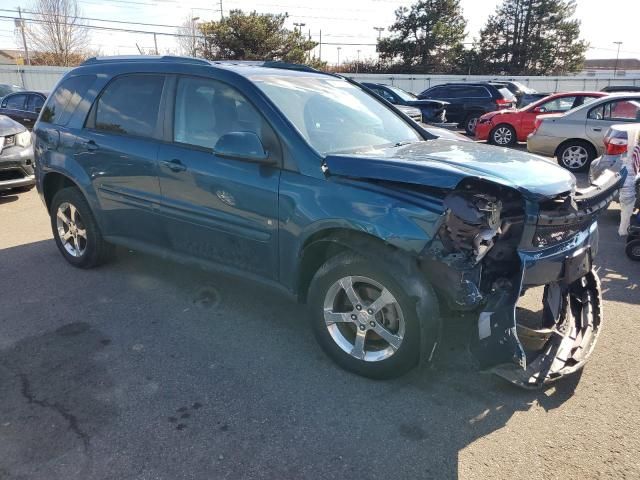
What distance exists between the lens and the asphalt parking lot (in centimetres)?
252

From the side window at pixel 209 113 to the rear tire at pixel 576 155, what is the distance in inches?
349

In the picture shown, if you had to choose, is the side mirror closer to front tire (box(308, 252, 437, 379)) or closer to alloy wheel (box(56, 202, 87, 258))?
front tire (box(308, 252, 437, 379))

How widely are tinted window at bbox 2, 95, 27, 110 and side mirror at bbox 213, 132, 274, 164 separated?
40.0 feet

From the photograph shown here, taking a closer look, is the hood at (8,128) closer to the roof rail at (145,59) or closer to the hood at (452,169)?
the roof rail at (145,59)

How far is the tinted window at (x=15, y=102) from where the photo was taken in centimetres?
1302

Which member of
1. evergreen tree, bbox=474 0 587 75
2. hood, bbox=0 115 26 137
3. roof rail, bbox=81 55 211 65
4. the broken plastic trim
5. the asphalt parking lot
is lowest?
the asphalt parking lot

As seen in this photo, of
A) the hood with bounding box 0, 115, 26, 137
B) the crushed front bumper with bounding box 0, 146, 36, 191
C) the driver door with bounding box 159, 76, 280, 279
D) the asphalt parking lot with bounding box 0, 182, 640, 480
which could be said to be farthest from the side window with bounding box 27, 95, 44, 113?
the driver door with bounding box 159, 76, 280, 279

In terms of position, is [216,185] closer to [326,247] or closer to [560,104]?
[326,247]

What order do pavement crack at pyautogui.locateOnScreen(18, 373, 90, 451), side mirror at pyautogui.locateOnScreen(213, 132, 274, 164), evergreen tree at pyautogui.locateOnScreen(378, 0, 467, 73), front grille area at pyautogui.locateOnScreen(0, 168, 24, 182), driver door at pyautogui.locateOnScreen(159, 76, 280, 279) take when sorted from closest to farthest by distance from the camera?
pavement crack at pyautogui.locateOnScreen(18, 373, 90, 451) → side mirror at pyautogui.locateOnScreen(213, 132, 274, 164) → driver door at pyautogui.locateOnScreen(159, 76, 280, 279) → front grille area at pyautogui.locateOnScreen(0, 168, 24, 182) → evergreen tree at pyautogui.locateOnScreen(378, 0, 467, 73)

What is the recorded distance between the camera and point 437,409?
2934 mm

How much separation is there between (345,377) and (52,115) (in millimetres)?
3904

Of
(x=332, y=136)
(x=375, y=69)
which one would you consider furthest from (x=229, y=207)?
(x=375, y=69)

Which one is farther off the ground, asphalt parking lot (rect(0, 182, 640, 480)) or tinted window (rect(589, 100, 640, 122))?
tinted window (rect(589, 100, 640, 122))

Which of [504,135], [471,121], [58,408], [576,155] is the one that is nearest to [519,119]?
[504,135]
